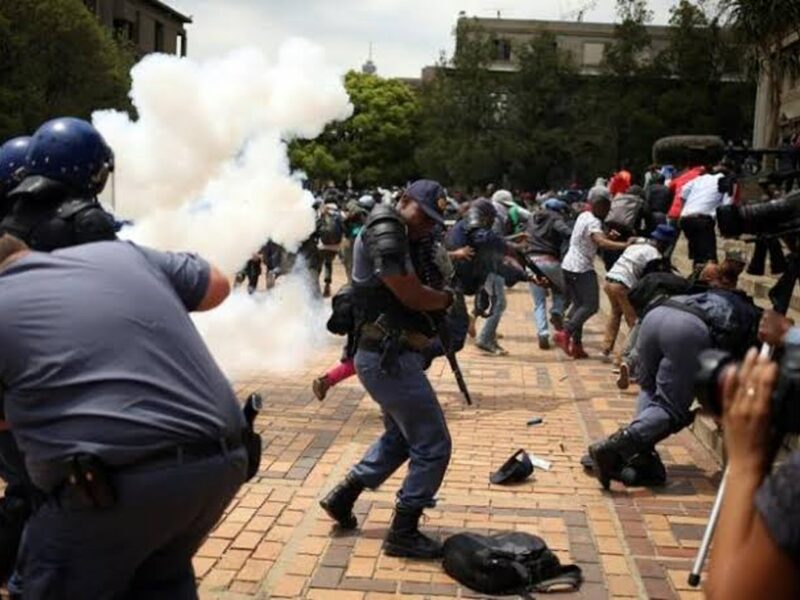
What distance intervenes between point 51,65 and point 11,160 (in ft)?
94.9

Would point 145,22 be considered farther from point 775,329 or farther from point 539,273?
point 775,329

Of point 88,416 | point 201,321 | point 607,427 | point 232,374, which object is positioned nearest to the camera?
point 88,416

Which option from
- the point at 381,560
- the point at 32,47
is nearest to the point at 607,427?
the point at 381,560

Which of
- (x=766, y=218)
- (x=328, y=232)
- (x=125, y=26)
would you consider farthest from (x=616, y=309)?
(x=125, y=26)

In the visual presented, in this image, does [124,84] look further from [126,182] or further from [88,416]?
[88,416]

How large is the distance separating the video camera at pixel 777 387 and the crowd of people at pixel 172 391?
23 mm

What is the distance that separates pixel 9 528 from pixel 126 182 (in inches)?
321

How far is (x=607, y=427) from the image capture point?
7.21 meters

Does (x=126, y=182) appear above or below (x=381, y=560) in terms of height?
above

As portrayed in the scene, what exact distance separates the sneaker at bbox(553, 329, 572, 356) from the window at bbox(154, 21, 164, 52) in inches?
2110

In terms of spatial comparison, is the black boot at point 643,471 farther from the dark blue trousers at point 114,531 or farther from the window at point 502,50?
the window at point 502,50

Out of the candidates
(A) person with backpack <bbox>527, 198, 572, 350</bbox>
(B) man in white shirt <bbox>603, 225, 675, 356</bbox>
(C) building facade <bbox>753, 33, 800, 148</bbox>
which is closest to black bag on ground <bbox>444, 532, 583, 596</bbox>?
(B) man in white shirt <bbox>603, 225, 675, 356</bbox>

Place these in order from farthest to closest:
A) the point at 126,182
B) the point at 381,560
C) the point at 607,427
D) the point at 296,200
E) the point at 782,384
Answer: the point at 296,200
the point at 126,182
the point at 607,427
the point at 381,560
the point at 782,384

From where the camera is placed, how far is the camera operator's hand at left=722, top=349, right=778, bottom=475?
1630mm
